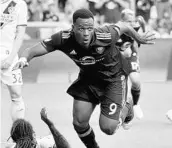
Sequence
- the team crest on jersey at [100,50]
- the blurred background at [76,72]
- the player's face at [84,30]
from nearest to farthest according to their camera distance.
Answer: the player's face at [84,30] → the team crest on jersey at [100,50] → the blurred background at [76,72]

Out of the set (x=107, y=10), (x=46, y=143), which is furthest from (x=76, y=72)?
(x=46, y=143)

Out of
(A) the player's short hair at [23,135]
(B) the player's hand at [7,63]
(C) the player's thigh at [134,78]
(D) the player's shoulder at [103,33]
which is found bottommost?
(C) the player's thigh at [134,78]

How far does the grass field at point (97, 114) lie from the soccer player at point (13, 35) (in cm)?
81

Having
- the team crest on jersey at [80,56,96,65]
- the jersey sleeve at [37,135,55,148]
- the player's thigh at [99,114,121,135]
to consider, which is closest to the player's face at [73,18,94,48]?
the team crest on jersey at [80,56,96,65]

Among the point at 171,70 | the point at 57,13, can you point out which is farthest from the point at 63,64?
the point at 57,13

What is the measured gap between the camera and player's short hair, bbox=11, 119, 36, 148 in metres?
5.94

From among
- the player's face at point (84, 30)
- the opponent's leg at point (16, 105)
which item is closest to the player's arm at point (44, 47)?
the player's face at point (84, 30)

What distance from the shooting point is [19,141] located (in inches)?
235

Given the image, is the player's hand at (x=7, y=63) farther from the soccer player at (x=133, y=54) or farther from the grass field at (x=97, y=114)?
the soccer player at (x=133, y=54)

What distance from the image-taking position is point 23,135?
6.05 meters

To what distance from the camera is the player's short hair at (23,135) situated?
234 inches

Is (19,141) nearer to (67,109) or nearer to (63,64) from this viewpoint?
(67,109)

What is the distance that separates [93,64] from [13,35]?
1959 millimetres

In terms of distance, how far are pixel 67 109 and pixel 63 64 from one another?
11.5ft
